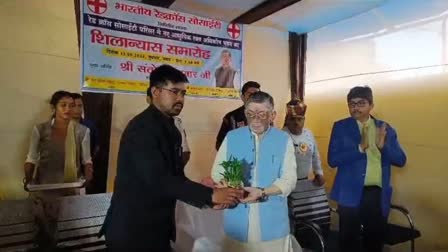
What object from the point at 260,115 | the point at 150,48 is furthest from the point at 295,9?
the point at 260,115

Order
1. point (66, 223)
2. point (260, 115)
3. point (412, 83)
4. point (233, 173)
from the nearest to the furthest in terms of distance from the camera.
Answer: point (233, 173)
point (260, 115)
point (66, 223)
point (412, 83)

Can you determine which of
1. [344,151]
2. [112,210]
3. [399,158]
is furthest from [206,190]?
[399,158]

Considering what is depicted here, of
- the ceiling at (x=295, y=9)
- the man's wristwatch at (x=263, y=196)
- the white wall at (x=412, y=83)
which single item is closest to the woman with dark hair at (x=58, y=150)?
the ceiling at (x=295, y=9)

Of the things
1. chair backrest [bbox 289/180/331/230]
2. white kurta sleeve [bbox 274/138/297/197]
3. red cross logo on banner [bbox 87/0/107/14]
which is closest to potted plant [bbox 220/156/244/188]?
white kurta sleeve [bbox 274/138/297/197]

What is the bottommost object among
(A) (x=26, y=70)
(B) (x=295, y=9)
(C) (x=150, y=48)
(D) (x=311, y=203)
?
(D) (x=311, y=203)

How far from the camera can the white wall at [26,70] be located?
104 inches

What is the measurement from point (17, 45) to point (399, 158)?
282cm

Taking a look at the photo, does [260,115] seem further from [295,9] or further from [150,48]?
[295,9]

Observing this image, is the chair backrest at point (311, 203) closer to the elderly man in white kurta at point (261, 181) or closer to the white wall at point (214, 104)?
the white wall at point (214, 104)

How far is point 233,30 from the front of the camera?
3695mm

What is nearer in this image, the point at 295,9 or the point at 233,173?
the point at 233,173

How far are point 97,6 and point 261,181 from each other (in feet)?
6.70

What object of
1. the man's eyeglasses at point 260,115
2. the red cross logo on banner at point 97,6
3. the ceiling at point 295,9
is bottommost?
the man's eyeglasses at point 260,115

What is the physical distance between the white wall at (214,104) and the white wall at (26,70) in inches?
21.6
